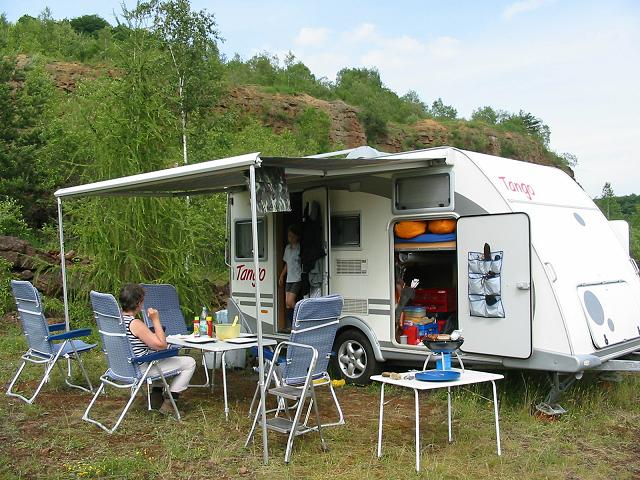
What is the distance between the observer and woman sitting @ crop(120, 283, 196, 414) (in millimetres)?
5480

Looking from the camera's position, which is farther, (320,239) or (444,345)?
(320,239)

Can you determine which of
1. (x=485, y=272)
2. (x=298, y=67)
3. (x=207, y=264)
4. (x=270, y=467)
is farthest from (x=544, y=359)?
(x=298, y=67)

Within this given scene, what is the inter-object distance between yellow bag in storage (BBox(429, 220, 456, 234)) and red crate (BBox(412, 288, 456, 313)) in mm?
987

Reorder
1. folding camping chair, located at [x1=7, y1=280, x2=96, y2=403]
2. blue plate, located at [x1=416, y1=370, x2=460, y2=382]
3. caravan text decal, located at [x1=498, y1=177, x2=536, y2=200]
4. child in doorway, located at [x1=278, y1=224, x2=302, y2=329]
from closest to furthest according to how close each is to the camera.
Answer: blue plate, located at [x1=416, y1=370, x2=460, y2=382], caravan text decal, located at [x1=498, y1=177, x2=536, y2=200], folding camping chair, located at [x1=7, y1=280, x2=96, y2=403], child in doorway, located at [x1=278, y1=224, x2=302, y2=329]

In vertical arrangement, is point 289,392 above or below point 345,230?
below

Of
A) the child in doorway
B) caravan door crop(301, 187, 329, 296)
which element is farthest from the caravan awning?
the child in doorway

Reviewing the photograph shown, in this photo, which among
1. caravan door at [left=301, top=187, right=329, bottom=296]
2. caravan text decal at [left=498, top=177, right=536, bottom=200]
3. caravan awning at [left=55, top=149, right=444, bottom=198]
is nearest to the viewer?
caravan awning at [left=55, top=149, right=444, bottom=198]

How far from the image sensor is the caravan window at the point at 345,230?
7164mm

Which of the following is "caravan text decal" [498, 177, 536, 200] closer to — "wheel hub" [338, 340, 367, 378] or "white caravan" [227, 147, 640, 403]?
"white caravan" [227, 147, 640, 403]

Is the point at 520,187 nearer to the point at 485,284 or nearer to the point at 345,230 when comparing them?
the point at 485,284

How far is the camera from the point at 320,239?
7.48 metres

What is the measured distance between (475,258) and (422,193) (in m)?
0.95

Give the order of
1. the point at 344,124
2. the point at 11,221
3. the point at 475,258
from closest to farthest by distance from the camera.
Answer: the point at 475,258
the point at 11,221
the point at 344,124

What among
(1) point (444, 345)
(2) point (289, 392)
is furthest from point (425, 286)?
(2) point (289, 392)
